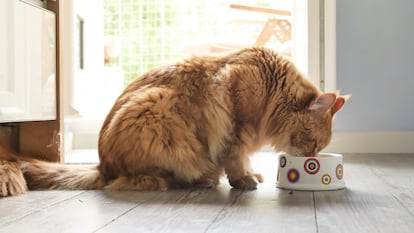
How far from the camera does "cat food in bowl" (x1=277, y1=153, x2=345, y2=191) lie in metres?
1.91

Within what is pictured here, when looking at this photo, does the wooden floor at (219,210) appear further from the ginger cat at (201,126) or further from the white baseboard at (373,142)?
the white baseboard at (373,142)

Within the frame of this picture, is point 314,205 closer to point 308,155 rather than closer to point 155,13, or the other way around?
point 308,155

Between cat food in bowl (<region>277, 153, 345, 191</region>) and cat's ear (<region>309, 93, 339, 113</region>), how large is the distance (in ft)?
0.54

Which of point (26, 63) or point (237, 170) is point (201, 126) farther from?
point (26, 63)

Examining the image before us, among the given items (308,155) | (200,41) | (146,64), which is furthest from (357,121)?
(146,64)

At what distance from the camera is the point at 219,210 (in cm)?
153

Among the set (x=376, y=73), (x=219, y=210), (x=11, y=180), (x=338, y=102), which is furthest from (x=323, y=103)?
(x=376, y=73)

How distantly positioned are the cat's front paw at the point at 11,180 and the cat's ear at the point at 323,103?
0.97m

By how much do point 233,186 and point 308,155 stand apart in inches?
11.1

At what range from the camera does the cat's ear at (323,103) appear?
1.94m

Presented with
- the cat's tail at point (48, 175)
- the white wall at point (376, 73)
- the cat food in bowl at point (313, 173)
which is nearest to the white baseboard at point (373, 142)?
the white wall at point (376, 73)

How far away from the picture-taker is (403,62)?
3.15 m

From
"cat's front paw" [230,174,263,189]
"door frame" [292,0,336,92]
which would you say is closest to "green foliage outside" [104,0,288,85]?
"door frame" [292,0,336,92]

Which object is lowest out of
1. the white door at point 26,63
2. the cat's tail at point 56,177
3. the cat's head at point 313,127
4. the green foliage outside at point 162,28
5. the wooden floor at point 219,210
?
the wooden floor at point 219,210
